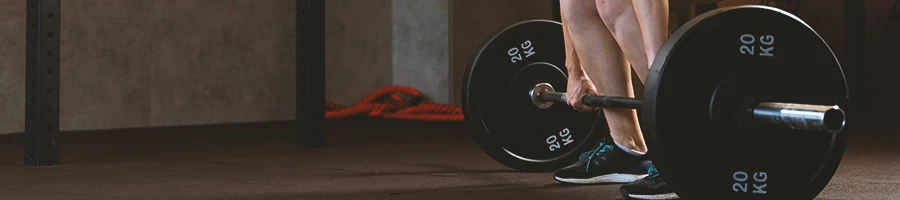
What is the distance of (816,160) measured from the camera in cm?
138

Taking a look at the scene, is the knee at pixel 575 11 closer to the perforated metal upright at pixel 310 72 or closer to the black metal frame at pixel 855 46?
the perforated metal upright at pixel 310 72

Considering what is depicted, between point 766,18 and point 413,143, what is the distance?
6.04 ft

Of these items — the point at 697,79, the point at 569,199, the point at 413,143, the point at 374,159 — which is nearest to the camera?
the point at 697,79

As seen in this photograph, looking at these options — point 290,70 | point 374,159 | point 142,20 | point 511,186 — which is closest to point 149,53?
point 142,20

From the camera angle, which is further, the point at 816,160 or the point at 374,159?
the point at 374,159

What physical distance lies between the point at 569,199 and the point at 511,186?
0.67ft

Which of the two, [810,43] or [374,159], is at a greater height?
[810,43]

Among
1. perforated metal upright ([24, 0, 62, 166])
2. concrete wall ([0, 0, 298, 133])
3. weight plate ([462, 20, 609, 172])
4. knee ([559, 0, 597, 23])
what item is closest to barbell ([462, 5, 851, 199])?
knee ([559, 0, 597, 23])

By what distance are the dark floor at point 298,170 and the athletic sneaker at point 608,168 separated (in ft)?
0.14

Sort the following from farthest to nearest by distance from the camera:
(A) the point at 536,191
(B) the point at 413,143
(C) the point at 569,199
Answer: (B) the point at 413,143 < (A) the point at 536,191 < (C) the point at 569,199

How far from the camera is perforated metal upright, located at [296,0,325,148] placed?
2.84m

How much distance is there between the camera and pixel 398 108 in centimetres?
452

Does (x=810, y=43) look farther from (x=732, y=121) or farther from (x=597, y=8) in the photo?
(x=597, y=8)

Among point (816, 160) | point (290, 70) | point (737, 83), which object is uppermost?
point (737, 83)
